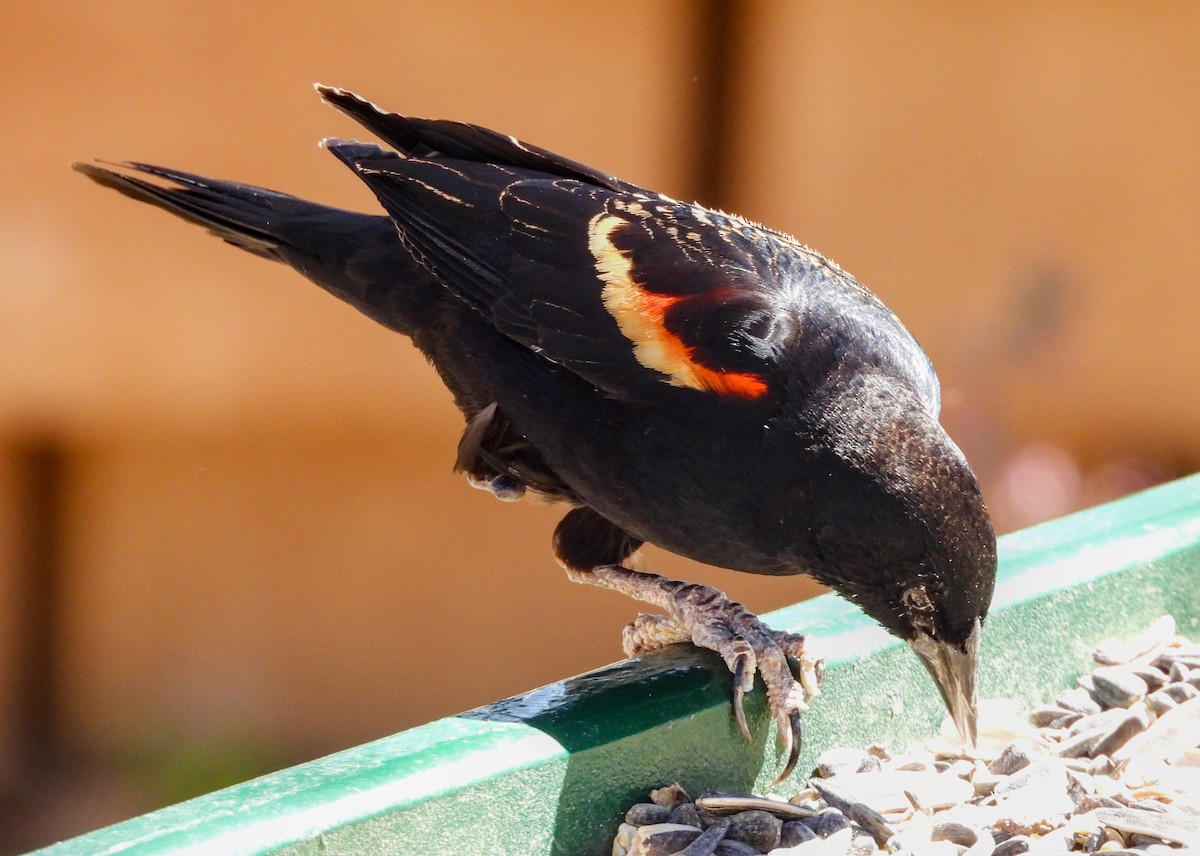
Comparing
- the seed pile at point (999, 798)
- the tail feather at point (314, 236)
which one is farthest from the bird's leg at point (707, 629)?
the tail feather at point (314, 236)

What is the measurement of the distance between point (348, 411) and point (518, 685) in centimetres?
133

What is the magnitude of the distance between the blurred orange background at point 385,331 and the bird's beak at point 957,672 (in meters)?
2.68

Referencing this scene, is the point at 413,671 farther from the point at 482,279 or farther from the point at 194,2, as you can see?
the point at 482,279

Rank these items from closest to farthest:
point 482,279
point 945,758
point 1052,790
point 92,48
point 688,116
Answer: point 1052,790
point 945,758
point 482,279
point 92,48
point 688,116

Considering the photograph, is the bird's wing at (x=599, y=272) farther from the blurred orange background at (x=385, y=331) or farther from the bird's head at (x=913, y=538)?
the blurred orange background at (x=385, y=331)

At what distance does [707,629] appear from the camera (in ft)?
9.39

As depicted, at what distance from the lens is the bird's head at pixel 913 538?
2582 millimetres

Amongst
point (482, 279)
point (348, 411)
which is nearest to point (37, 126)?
point (348, 411)

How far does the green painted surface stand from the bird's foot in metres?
0.04

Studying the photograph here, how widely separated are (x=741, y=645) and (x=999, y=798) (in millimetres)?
514

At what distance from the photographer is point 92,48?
5.17 metres

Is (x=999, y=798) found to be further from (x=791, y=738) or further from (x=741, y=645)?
Result: (x=741, y=645)

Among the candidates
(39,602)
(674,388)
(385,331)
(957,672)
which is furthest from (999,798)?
(39,602)

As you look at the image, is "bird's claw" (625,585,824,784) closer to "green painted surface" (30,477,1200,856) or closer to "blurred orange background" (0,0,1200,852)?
"green painted surface" (30,477,1200,856)
